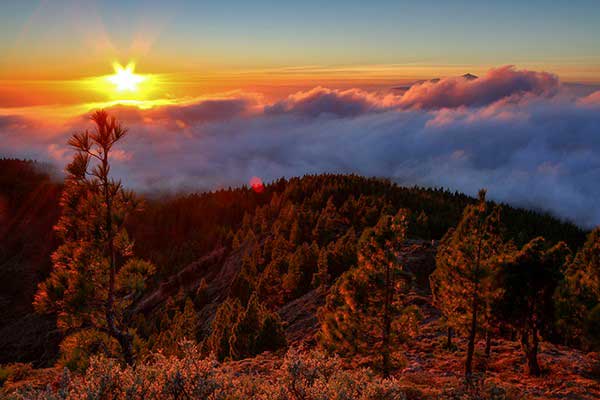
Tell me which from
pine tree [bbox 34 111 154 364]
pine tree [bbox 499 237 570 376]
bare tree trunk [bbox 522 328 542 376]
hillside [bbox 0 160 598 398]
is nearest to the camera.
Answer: pine tree [bbox 34 111 154 364]

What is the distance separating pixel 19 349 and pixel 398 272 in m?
131

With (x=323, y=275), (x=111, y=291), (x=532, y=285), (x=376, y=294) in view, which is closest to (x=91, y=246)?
(x=111, y=291)

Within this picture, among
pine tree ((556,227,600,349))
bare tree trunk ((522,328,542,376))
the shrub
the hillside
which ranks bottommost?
the hillside

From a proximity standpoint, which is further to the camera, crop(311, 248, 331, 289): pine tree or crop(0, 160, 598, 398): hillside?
crop(311, 248, 331, 289): pine tree

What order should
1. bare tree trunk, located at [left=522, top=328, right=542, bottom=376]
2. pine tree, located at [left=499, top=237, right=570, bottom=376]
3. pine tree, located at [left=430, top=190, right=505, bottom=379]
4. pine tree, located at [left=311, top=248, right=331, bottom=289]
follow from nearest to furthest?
pine tree, located at [left=430, top=190, right=505, bottom=379], pine tree, located at [left=499, top=237, right=570, bottom=376], bare tree trunk, located at [left=522, top=328, right=542, bottom=376], pine tree, located at [left=311, top=248, right=331, bottom=289]

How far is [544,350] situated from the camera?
31.0 m

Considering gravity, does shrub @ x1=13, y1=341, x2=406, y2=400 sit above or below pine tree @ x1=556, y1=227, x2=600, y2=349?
above

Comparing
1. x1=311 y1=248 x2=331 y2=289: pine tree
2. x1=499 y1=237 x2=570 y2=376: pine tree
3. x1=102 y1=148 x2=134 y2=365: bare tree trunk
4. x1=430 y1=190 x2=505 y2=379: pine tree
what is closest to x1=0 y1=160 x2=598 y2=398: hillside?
x1=311 y1=248 x2=331 y2=289: pine tree

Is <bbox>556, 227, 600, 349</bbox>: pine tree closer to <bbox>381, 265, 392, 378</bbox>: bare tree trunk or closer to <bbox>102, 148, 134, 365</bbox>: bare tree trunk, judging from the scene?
<bbox>381, 265, 392, 378</bbox>: bare tree trunk

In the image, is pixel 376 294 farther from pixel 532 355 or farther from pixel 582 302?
pixel 582 302

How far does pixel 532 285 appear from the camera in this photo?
23.2 m

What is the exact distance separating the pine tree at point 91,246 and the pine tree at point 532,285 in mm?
20422

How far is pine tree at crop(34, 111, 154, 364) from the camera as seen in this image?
42.2 feet

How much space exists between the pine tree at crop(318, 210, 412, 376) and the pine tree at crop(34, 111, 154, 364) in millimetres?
11855
